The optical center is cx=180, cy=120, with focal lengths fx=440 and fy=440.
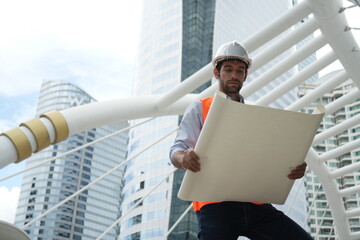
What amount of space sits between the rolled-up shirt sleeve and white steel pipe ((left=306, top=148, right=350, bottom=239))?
31.2 feet

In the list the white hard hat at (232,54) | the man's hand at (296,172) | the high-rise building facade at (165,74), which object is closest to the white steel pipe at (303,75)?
the white hard hat at (232,54)

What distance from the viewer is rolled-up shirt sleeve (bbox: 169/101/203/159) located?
254 centimetres

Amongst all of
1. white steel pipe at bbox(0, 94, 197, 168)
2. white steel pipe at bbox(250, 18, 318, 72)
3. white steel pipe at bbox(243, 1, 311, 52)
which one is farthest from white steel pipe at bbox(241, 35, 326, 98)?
white steel pipe at bbox(0, 94, 197, 168)

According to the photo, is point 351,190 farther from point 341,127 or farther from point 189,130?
point 189,130

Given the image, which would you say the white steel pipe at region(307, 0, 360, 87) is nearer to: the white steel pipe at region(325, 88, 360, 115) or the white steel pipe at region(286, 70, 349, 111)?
the white steel pipe at region(286, 70, 349, 111)

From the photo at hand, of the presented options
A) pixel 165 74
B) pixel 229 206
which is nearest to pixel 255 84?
pixel 229 206

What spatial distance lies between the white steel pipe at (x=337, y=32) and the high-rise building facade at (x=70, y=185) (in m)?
96.9

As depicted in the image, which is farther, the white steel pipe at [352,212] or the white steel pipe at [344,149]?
the white steel pipe at [352,212]

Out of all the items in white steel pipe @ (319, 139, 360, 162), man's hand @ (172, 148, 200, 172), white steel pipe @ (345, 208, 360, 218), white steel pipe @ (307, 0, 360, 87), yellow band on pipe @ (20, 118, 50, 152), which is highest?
white steel pipe @ (307, 0, 360, 87)

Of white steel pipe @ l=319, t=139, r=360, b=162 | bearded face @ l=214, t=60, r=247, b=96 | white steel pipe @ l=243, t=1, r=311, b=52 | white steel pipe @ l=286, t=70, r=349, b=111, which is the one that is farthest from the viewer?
white steel pipe @ l=319, t=139, r=360, b=162

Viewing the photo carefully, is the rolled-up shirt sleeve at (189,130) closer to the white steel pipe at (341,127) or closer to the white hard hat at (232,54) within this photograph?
the white hard hat at (232,54)

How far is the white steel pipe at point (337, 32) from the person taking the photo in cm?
689

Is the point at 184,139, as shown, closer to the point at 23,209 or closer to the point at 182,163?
the point at 182,163

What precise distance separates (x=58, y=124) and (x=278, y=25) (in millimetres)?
3740
